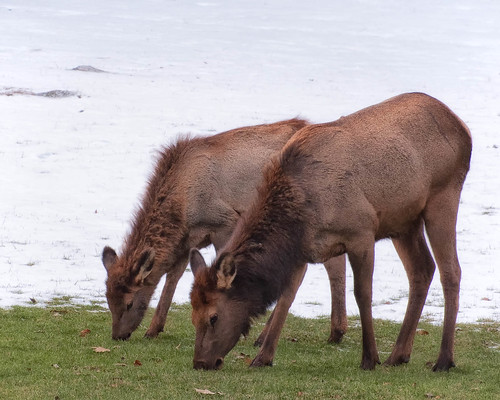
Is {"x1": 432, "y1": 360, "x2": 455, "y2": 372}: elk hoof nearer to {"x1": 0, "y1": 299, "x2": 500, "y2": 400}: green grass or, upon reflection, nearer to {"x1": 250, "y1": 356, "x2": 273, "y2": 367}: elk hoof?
{"x1": 0, "y1": 299, "x2": 500, "y2": 400}: green grass

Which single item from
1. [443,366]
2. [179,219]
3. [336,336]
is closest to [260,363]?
[443,366]

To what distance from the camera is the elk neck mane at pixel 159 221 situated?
38.0 ft

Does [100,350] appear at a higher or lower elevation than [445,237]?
lower

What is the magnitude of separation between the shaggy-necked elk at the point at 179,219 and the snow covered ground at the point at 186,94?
9.08 feet

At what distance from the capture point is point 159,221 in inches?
457

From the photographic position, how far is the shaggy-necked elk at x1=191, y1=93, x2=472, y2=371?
31.2 ft

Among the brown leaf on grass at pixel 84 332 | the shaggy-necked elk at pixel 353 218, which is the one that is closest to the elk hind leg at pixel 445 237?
the shaggy-necked elk at pixel 353 218

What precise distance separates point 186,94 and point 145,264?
25.2 m

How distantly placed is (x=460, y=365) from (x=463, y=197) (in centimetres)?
1342

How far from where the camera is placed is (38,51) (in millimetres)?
43156

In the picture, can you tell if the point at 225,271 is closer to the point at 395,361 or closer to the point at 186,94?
the point at 395,361

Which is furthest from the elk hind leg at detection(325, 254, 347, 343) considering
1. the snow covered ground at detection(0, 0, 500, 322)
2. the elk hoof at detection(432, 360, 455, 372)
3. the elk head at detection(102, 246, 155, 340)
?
the elk head at detection(102, 246, 155, 340)

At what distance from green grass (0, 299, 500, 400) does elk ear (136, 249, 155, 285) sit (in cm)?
85

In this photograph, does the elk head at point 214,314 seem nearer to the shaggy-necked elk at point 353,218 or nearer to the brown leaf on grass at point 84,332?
the shaggy-necked elk at point 353,218
